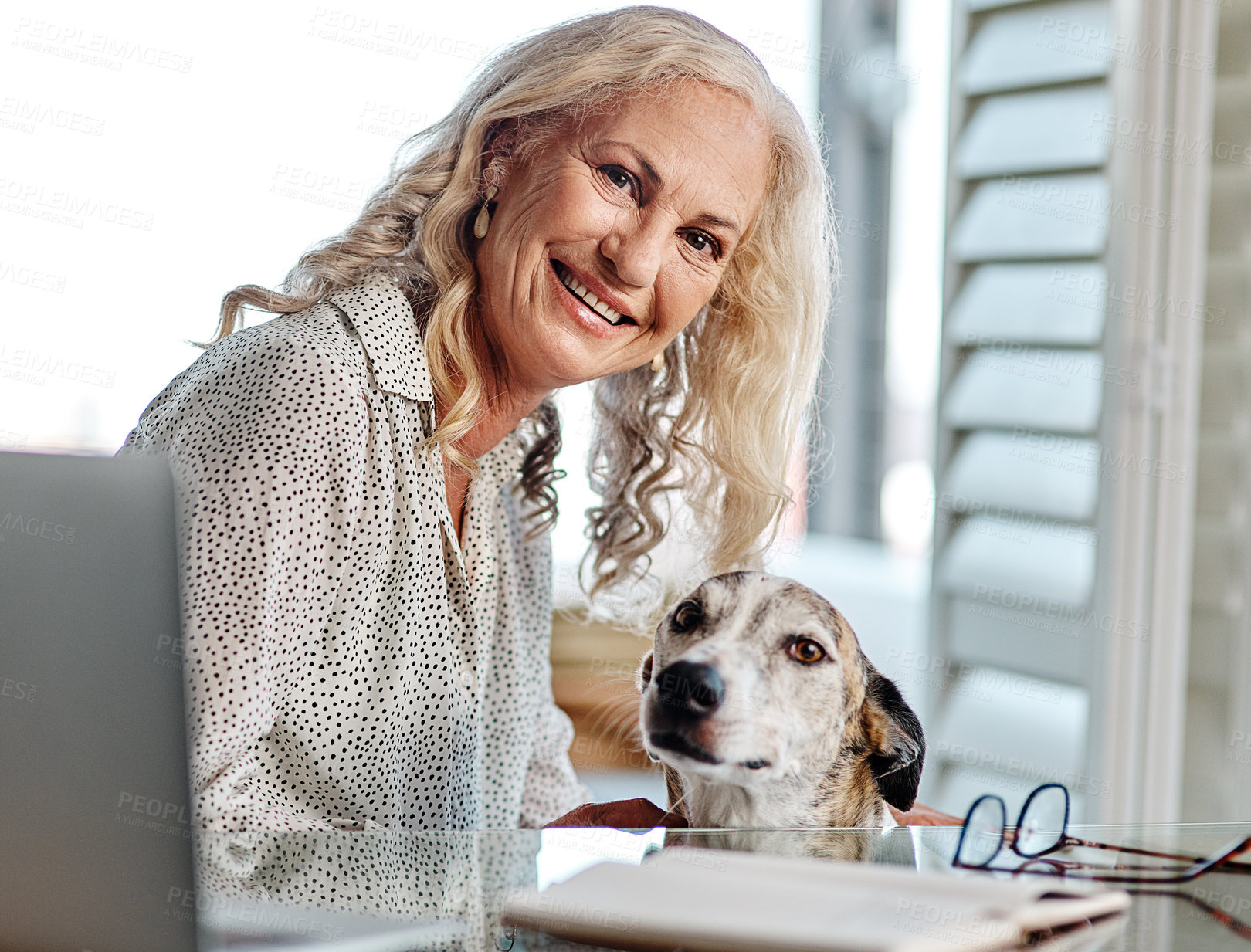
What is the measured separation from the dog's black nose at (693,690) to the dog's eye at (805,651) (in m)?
0.08

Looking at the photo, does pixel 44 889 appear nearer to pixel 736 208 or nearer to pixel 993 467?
pixel 736 208

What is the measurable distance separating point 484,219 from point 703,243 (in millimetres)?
261

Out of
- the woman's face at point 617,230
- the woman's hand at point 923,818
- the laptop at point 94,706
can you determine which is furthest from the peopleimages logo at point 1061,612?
the laptop at point 94,706

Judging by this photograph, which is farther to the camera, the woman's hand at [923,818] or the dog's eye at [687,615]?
the woman's hand at [923,818]

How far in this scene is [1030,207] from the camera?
6.65ft

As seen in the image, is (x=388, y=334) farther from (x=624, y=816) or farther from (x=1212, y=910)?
(x=1212, y=910)

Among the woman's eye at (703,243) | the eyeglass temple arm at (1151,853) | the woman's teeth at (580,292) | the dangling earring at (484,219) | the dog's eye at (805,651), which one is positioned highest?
the dangling earring at (484,219)

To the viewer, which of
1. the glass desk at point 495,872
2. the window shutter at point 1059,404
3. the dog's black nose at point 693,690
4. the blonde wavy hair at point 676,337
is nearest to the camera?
the glass desk at point 495,872

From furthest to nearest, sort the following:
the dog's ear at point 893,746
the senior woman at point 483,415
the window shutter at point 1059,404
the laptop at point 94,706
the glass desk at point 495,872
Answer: the window shutter at point 1059,404 → the senior woman at point 483,415 → the dog's ear at point 893,746 → the glass desk at point 495,872 → the laptop at point 94,706

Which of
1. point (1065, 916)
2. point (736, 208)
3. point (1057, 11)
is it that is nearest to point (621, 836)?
point (1065, 916)

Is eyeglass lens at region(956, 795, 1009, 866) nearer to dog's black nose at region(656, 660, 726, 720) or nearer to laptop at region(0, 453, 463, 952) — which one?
dog's black nose at region(656, 660, 726, 720)

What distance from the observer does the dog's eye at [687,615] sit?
861 millimetres

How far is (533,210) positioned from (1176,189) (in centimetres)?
120

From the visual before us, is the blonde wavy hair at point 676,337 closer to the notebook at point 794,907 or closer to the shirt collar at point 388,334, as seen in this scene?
the shirt collar at point 388,334
